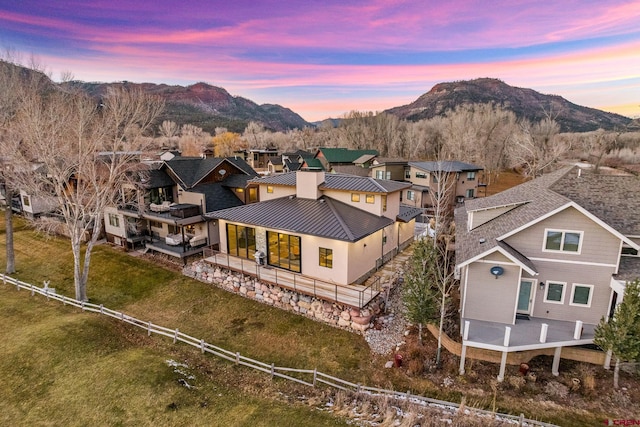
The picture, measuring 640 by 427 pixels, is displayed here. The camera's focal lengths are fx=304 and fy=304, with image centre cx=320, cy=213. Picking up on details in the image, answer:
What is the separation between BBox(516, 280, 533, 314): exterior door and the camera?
12.8 m

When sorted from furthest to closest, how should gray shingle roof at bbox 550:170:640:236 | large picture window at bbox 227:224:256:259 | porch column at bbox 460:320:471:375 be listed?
large picture window at bbox 227:224:256:259 → gray shingle roof at bbox 550:170:640:236 → porch column at bbox 460:320:471:375

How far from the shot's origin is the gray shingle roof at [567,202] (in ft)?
41.8

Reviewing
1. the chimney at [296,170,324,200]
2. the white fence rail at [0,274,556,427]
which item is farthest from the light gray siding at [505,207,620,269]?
the chimney at [296,170,324,200]

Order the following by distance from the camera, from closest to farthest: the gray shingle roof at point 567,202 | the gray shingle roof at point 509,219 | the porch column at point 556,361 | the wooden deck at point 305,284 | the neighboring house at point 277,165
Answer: the porch column at point 556,361 → the gray shingle roof at point 509,219 → the gray shingle roof at point 567,202 → the wooden deck at point 305,284 → the neighboring house at point 277,165

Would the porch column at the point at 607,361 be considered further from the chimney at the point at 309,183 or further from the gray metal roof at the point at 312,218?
the chimney at the point at 309,183

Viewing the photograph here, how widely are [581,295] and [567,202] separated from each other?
13.2 ft

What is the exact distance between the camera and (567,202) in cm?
1159

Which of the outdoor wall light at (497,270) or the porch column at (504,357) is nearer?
the porch column at (504,357)

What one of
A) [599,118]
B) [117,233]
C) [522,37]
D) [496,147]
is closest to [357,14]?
[522,37]

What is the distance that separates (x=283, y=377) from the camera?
1177cm

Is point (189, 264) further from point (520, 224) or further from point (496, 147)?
point (496, 147)

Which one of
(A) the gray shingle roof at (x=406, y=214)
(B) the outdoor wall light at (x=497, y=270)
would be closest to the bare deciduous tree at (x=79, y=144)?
(A) the gray shingle roof at (x=406, y=214)

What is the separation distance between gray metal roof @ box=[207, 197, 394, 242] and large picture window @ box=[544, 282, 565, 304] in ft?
26.3

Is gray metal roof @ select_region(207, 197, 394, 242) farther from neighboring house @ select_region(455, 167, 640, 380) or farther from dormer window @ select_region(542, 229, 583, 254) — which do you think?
dormer window @ select_region(542, 229, 583, 254)
